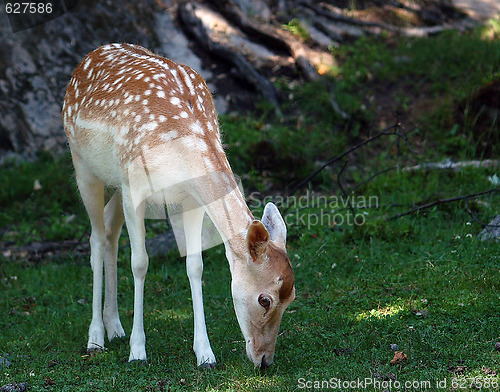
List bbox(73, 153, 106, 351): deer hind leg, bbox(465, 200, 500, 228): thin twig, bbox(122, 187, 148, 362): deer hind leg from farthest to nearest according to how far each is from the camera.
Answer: bbox(465, 200, 500, 228): thin twig < bbox(73, 153, 106, 351): deer hind leg < bbox(122, 187, 148, 362): deer hind leg

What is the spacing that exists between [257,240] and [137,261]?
1.21 metres

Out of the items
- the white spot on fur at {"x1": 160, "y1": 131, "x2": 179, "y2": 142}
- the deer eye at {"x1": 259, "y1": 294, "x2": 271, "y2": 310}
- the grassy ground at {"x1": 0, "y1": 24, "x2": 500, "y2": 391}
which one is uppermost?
the white spot on fur at {"x1": 160, "y1": 131, "x2": 179, "y2": 142}

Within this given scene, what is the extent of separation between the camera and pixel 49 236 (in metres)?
8.19

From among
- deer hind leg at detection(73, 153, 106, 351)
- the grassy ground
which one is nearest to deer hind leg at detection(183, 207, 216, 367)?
the grassy ground

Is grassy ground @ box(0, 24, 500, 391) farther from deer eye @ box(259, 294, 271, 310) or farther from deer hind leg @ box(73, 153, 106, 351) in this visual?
deer eye @ box(259, 294, 271, 310)

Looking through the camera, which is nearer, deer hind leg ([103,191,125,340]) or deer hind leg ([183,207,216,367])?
deer hind leg ([183,207,216,367])

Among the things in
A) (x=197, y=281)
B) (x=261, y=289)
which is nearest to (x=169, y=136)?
(x=197, y=281)

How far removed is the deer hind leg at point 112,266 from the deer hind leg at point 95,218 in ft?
0.30

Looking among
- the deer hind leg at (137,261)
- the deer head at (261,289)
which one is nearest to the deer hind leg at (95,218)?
the deer hind leg at (137,261)

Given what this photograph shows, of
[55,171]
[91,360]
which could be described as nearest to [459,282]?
[91,360]

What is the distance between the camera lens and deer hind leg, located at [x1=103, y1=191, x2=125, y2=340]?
5.64 m

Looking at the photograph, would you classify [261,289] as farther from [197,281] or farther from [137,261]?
[137,261]

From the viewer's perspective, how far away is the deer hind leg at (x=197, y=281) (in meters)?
4.75

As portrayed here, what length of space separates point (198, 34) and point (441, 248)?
6768 mm
